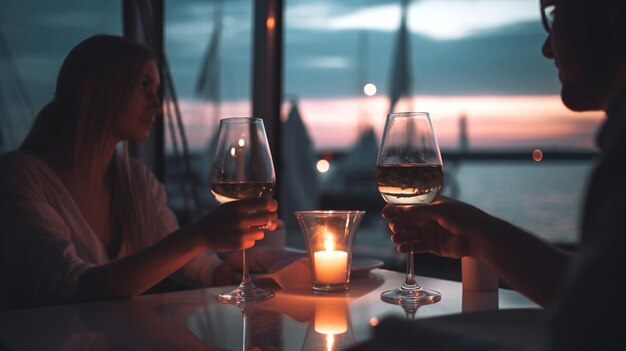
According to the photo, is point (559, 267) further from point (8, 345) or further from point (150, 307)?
point (8, 345)

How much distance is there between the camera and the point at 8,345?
35.4 inches

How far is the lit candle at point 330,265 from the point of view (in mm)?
1327

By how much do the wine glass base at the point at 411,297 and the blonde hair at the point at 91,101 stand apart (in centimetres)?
109

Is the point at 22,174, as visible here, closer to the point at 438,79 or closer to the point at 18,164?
the point at 18,164

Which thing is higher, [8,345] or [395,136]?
[395,136]

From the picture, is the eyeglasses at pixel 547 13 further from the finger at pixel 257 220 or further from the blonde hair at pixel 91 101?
the blonde hair at pixel 91 101

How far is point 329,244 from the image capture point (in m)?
1.33

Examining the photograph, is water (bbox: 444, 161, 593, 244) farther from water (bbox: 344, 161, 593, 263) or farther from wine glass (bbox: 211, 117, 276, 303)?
wine glass (bbox: 211, 117, 276, 303)

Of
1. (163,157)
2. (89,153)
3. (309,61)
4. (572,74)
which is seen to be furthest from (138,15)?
(309,61)

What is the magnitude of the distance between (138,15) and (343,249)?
272 cm

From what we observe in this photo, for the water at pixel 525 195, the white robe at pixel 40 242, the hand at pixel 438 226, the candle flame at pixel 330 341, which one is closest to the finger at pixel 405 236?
the hand at pixel 438 226

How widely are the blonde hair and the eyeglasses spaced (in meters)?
1.42

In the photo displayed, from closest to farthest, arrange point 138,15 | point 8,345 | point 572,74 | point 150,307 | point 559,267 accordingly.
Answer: point 572,74 < point 8,345 < point 559,267 < point 150,307 < point 138,15

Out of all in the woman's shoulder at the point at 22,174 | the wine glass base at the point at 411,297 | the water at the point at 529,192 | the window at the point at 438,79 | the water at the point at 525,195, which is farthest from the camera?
the water at the point at 529,192
